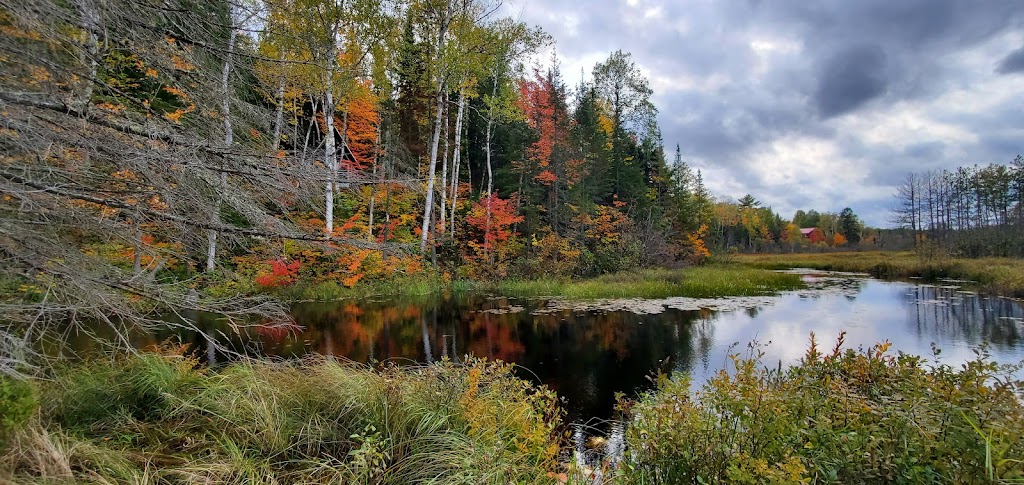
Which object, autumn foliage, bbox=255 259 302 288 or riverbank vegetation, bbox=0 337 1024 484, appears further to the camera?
autumn foliage, bbox=255 259 302 288

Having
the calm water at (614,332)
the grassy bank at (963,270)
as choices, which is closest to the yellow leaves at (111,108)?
the calm water at (614,332)

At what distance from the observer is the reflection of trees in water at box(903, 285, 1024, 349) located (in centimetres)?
935

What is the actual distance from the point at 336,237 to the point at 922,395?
441cm

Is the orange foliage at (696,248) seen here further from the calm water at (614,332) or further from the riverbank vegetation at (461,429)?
the riverbank vegetation at (461,429)

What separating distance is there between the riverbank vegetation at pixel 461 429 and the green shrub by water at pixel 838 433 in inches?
0.5

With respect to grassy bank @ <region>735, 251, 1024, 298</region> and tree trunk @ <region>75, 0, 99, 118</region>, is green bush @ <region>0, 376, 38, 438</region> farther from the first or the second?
grassy bank @ <region>735, 251, 1024, 298</region>

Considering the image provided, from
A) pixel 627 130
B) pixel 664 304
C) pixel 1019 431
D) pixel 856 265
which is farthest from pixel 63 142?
pixel 856 265

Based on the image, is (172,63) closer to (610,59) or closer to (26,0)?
(26,0)

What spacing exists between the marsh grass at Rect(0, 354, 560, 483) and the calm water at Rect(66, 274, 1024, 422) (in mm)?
1194

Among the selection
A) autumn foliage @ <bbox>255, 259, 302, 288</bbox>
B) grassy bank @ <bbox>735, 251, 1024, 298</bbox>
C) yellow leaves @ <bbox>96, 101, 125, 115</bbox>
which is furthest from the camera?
grassy bank @ <bbox>735, 251, 1024, 298</bbox>

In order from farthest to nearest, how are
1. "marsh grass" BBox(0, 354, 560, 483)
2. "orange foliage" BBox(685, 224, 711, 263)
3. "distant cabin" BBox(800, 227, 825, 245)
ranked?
1. "distant cabin" BBox(800, 227, 825, 245)
2. "orange foliage" BBox(685, 224, 711, 263)
3. "marsh grass" BBox(0, 354, 560, 483)

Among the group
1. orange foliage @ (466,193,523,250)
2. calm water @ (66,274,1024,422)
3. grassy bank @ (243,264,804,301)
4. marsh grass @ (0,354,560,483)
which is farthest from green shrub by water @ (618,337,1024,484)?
orange foliage @ (466,193,523,250)

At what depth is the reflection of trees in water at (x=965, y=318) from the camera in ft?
30.7

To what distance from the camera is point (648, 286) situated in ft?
56.6
